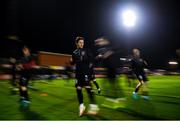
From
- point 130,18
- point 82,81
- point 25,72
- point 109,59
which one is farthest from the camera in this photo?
point 130,18

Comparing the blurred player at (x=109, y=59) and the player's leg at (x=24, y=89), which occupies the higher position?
the blurred player at (x=109, y=59)

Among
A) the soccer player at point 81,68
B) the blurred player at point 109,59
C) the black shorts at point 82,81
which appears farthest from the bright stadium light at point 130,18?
the black shorts at point 82,81

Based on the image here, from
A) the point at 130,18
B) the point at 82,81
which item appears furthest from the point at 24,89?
the point at 130,18

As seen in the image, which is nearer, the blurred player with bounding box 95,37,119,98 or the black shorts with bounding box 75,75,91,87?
the black shorts with bounding box 75,75,91,87

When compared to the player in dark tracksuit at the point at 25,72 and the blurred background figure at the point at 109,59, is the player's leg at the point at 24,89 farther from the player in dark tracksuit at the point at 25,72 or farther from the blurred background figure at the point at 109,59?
the blurred background figure at the point at 109,59

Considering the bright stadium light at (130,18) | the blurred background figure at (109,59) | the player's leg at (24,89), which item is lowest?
the player's leg at (24,89)

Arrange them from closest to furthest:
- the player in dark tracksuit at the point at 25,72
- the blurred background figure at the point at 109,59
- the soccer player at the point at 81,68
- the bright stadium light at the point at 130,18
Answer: the soccer player at the point at 81,68
the blurred background figure at the point at 109,59
the player in dark tracksuit at the point at 25,72
the bright stadium light at the point at 130,18

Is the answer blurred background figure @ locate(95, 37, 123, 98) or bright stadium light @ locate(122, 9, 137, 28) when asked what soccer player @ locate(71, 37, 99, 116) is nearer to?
blurred background figure @ locate(95, 37, 123, 98)

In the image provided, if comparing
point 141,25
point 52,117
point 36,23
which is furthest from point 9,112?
point 141,25

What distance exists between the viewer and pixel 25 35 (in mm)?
37531

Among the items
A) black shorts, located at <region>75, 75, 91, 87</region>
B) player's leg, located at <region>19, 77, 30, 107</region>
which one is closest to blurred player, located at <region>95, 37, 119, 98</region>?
black shorts, located at <region>75, 75, 91, 87</region>

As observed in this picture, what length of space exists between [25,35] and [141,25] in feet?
59.4

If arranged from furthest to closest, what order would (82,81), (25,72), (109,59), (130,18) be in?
(130,18)
(25,72)
(109,59)
(82,81)

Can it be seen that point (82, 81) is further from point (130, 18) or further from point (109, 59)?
point (130, 18)
